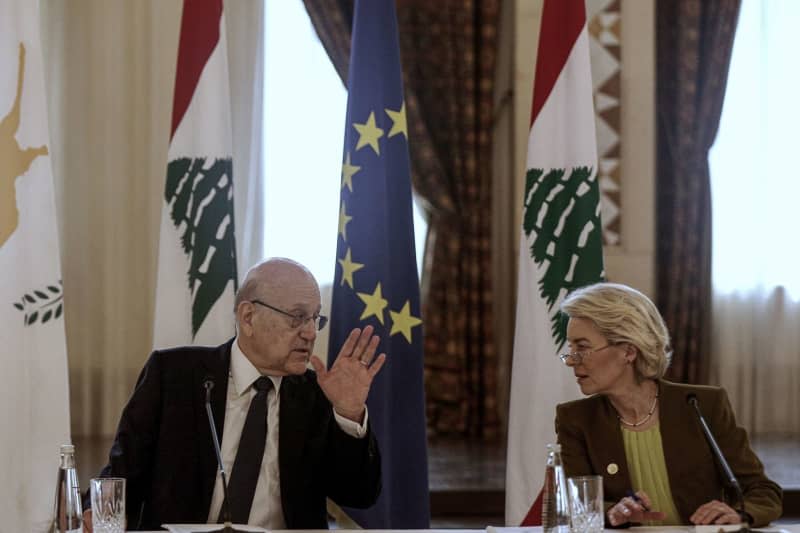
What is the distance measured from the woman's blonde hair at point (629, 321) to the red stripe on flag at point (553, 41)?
4.91 feet

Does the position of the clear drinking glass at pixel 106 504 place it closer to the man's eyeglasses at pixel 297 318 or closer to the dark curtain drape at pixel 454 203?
the man's eyeglasses at pixel 297 318

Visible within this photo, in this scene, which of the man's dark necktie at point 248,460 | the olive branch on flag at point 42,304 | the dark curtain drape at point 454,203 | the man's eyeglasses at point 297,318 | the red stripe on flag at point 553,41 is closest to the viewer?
the man's dark necktie at point 248,460

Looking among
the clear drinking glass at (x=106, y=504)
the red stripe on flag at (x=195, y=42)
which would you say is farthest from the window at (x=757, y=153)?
the clear drinking glass at (x=106, y=504)

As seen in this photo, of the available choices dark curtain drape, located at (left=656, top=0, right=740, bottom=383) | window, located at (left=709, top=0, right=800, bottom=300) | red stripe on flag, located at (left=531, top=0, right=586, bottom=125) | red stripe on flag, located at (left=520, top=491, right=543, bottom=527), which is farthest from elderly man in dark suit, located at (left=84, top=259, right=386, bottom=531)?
window, located at (left=709, top=0, right=800, bottom=300)

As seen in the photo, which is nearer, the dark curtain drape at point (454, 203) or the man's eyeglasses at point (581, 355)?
the man's eyeglasses at point (581, 355)

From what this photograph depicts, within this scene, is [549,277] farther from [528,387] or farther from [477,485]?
[477,485]

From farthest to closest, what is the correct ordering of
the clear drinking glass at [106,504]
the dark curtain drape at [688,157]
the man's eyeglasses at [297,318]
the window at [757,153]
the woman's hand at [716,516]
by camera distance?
1. the window at [757,153]
2. the dark curtain drape at [688,157]
3. the man's eyeglasses at [297,318]
4. the woman's hand at [716,516]
5. the clear drinking glass at [106,504]

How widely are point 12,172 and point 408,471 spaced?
73.2 inches

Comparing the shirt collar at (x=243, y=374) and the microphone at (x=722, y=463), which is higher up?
the shirt collar at (x=243, y=374)

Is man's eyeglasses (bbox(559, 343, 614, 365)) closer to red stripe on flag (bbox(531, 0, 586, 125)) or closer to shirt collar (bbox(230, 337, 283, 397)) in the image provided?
shirt collar (bbox(230, 337, 283, 397))

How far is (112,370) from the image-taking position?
25.4 ft

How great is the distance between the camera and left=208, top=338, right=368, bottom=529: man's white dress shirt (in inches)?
121

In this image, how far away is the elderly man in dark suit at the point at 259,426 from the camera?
10.1 feet

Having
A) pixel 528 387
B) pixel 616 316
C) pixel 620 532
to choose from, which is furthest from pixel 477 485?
pixel 620 532
